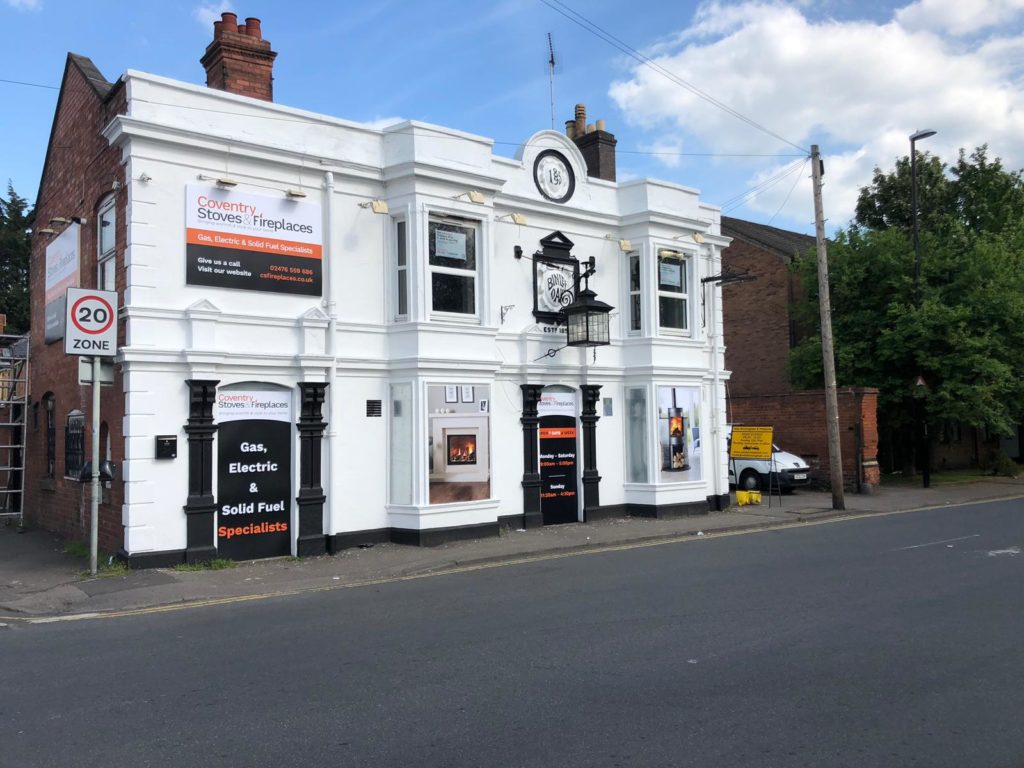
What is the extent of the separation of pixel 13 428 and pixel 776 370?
2449cm

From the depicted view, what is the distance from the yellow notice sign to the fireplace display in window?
8674 mm

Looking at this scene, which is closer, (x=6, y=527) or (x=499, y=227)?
(x=499, y=227)

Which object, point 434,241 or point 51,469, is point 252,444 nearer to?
point 434,241

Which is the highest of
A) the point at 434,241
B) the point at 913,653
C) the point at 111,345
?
the point at 434,241

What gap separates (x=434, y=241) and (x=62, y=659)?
9.17 metres

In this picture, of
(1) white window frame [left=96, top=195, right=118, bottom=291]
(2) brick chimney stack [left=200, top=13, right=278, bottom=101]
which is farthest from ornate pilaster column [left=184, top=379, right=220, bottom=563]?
(2) brick chimney stack [left=200, top=13, right=278, bottom=101]

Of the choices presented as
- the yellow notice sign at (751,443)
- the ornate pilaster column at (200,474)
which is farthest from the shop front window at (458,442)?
the yellow notice sign at (751,443)

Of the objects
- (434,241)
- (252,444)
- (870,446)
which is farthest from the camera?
(870,446)

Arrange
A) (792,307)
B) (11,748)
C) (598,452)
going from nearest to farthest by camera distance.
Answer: (11,748), (598,452), (792,307)

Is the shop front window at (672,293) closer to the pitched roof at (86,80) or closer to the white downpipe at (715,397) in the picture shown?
the white downpipe at (715,397)

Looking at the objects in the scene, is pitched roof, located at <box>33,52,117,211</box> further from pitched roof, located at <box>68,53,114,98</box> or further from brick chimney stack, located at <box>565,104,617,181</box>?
brick chimney stack, located at <box>565,104,617,181</box>

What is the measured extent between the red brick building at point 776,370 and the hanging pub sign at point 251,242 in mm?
16487

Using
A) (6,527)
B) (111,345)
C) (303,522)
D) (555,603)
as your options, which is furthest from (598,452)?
(6,527)

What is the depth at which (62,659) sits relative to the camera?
23.3ft
